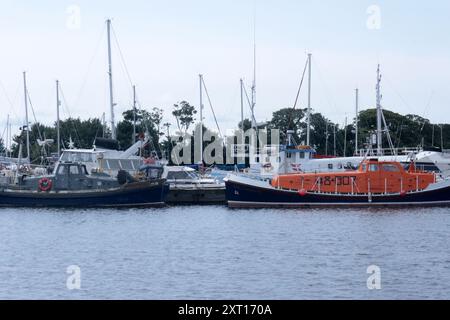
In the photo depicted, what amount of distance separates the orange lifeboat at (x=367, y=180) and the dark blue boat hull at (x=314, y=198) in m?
0.39

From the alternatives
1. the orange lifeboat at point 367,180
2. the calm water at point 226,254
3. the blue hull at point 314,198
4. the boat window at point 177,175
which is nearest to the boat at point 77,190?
the calm water at point 226,254

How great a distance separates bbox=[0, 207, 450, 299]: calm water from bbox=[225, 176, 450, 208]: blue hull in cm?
333

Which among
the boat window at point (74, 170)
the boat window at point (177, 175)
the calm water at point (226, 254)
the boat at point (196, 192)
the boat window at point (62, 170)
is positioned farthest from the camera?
the boat window at point (177, 175)

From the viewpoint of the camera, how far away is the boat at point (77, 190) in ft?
219

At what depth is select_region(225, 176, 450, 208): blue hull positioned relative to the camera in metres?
66.9

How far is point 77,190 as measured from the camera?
6706cm

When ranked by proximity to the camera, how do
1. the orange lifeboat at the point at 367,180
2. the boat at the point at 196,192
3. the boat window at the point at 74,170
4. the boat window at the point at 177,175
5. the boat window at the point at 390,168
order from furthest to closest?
the boat window at the point at 177,175 → the boat at the point at 196,192 → the boat window at the point at 74,170 → the boat window at the point at 390,168 → the orange lifeboat at the point at 367,180

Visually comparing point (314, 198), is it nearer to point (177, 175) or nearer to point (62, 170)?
point (177, 175)

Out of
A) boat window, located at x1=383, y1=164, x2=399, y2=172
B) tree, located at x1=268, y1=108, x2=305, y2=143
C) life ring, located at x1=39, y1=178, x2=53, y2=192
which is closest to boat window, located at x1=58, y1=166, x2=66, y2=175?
life ring, located at x1=39, y1=178, x2=53, y2=192

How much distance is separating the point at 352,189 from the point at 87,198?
56.8 feet

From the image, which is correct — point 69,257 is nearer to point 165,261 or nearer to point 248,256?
point 165,261

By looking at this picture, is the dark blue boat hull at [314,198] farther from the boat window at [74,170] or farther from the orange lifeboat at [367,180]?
the boat window at [74,170]

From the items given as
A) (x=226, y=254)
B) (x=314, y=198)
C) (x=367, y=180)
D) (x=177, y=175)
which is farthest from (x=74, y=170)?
(x=226, y=254)

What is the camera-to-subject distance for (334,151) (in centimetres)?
11888
